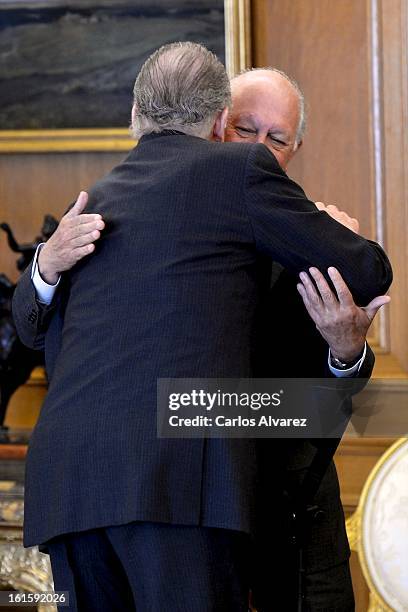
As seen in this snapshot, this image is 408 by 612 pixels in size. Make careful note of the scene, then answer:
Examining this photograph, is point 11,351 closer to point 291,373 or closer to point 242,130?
point 242,130

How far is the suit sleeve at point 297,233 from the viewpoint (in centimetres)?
157

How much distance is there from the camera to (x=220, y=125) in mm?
1736

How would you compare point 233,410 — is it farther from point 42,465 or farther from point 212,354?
point 42,465

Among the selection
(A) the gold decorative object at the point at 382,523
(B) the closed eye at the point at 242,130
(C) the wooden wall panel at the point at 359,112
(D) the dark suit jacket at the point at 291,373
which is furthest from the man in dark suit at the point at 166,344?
(C) the wooden wall panel at the point at 359,112

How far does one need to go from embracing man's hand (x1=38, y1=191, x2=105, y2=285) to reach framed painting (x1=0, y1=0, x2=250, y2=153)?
87.5 inches

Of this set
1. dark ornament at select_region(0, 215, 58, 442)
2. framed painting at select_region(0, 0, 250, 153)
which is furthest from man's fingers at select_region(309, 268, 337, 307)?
framed painting at select_region(0, 0, 250, 153)

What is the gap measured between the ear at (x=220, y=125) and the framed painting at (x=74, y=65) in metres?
2.16

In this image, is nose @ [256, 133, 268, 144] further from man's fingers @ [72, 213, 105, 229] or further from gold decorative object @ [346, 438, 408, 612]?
gold decorative object @ [346, 438, 408, 612]

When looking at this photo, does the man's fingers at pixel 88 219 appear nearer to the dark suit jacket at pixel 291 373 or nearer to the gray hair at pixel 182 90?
the gray hair at pixel 182 90

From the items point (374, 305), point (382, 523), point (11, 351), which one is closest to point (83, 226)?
point (374, 305)

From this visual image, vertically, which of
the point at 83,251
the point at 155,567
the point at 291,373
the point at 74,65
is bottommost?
the point at 155,567

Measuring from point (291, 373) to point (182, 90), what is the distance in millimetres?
590

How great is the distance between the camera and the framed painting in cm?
384

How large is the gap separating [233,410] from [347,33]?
2.16 meters
